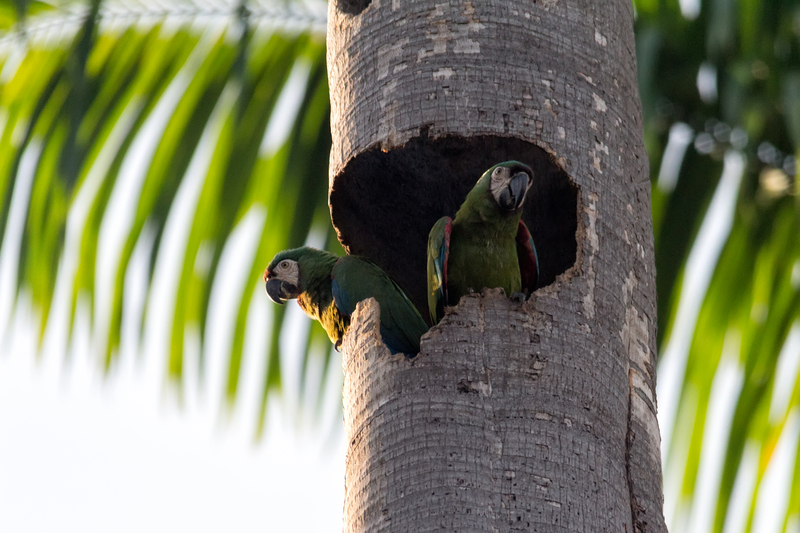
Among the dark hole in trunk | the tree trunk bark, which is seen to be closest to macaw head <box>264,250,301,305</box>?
the dark hole in trunk

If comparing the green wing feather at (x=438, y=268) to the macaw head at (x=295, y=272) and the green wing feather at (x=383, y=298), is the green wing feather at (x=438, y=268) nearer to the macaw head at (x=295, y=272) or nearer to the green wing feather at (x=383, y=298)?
the green wing feather at (x=383, y=298)

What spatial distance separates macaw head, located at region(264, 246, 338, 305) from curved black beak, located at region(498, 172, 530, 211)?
1023 millimetres

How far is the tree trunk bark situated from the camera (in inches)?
86.1

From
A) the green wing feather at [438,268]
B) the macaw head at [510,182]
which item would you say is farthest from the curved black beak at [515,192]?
the green wing feather at [438,268]

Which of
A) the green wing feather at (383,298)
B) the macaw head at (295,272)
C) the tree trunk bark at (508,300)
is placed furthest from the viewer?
the macaw head at (295,272)

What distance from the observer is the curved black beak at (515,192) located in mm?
3033

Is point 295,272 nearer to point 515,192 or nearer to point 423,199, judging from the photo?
point 423,199

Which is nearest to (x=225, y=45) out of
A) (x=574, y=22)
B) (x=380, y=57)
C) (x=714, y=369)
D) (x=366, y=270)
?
(x=366, y=270)

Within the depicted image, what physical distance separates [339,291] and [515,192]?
93 centimetres

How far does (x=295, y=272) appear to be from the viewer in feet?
13.4

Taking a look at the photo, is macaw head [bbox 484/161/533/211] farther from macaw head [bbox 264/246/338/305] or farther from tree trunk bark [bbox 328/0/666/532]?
macaw head [bbox 264/246/338/305]

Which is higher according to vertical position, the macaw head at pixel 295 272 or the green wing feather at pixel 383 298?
the macaw head at pixel 295 272

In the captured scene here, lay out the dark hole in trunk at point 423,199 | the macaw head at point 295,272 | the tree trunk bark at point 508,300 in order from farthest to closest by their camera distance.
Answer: the macaw head at point 295,272 < the dark hole in trunk at point 423,199 < the tree trunk bark at point 508,300

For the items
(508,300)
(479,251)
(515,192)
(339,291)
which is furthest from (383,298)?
(508,300)
